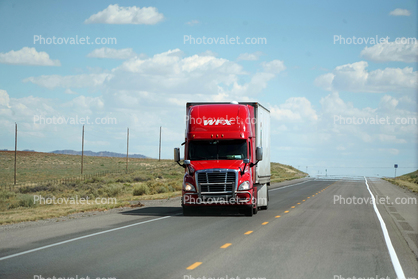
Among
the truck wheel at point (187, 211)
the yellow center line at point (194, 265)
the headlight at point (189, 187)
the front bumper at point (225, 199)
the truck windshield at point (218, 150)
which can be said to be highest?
the truck windshield at point (218, 150)

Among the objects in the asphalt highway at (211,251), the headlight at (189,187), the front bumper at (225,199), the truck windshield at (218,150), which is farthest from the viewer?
the truck windshield at (218,150)

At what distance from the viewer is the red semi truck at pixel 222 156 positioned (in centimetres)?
1720

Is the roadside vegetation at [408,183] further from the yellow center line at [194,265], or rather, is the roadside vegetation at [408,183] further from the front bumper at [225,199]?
the yellow center line at [194,265]

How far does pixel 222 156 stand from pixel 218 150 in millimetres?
281

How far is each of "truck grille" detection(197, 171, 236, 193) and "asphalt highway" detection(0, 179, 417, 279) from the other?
4.69 feet

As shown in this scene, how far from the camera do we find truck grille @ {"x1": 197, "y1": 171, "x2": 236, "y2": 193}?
17.2 metres

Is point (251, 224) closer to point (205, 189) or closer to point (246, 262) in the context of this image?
point (205, 189)

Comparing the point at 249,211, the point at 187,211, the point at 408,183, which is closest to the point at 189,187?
the point at 187,211

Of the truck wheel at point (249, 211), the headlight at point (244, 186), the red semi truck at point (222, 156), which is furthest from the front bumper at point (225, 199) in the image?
the truck wheel at point (249, 211)

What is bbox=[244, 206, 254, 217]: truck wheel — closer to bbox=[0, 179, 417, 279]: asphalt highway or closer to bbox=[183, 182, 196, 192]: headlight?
bbox=[0, 179, 417, 279]: asphalt highway

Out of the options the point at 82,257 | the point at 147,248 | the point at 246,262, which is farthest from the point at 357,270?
the point at 82,257

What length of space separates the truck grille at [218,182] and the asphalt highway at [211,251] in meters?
1.43

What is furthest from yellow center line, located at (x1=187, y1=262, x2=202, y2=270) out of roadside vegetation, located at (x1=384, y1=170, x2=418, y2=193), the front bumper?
roadside vegetation, located at (x1=384, y1=170, x2=418, y2=193)

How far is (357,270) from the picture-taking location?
8.63 metres
